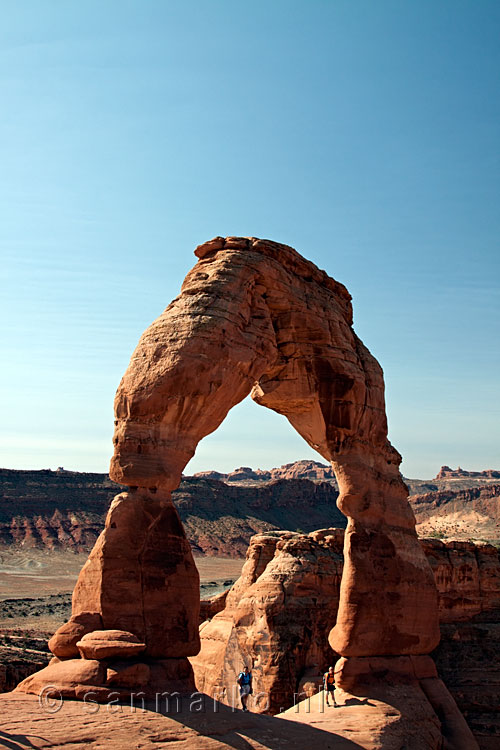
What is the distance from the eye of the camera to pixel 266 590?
18.4 m

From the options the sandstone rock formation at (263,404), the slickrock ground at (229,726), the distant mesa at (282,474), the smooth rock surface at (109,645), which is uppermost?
the distant mesa at (282,474)

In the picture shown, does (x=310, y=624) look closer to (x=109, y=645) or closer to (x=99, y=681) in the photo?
(x=109, y=645)

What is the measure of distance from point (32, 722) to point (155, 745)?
1.39m

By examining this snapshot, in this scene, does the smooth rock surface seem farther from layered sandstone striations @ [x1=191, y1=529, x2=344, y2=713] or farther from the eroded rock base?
layered sandstone striations @ [x1=191, y1=529, x2=344, y2=713]

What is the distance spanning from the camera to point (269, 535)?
2158cm

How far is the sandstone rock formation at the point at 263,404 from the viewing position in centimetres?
1088

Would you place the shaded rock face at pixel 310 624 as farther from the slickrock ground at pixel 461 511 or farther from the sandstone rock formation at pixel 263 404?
the slickrock ground at pixel 461 511

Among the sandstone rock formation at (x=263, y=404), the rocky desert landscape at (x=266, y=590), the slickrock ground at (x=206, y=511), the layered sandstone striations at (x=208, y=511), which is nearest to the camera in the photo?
the rocky desert landscape at (x=266, y=590)

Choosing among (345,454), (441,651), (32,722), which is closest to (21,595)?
(441,651)

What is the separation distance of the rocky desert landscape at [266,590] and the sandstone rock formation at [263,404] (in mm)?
31

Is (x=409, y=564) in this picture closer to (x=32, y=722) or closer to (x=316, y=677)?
(x=316, y=677)

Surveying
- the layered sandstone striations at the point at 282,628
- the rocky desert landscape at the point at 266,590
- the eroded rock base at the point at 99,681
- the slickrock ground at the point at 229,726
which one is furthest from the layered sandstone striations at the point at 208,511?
the eroded rock base at the point at 99,681

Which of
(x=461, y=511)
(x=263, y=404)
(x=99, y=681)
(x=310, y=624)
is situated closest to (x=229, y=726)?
(x=99, y=681)

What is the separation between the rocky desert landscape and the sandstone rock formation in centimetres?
3
